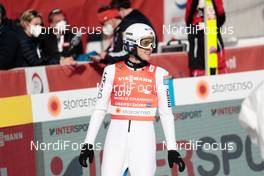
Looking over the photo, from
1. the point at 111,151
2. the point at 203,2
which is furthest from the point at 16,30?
the point at 111,151

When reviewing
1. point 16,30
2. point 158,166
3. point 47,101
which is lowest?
point 158,166

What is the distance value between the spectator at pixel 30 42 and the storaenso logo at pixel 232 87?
7.72 feet

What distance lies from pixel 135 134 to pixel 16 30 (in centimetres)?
408

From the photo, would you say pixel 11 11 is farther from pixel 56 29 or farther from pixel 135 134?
pixel 135 134

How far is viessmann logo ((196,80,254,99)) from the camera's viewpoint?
960 cm

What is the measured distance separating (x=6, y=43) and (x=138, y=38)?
11.8ft

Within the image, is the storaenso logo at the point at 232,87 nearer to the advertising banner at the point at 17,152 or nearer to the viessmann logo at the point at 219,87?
the viessmann logo at the point at 219,87

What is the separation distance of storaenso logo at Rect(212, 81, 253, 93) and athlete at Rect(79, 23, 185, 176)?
2461 mm

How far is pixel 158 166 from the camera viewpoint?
9.24m

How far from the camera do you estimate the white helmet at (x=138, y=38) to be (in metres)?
7.27

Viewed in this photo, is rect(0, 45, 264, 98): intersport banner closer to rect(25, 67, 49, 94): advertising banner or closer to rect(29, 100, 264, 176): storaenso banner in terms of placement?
rect(25, 67, 49, 94): advertising banner

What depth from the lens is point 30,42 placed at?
10.9 m

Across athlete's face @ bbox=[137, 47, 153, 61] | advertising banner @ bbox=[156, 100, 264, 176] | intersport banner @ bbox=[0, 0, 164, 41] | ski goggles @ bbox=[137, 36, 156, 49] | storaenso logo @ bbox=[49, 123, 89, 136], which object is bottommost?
advertising banner @ bbox=[156, 100, 264, 176]

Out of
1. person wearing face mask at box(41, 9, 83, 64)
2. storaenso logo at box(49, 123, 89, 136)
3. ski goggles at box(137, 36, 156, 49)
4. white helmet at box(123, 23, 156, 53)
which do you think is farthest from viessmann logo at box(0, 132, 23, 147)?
person wearing face mask at box(41, 9, 83, 64)
